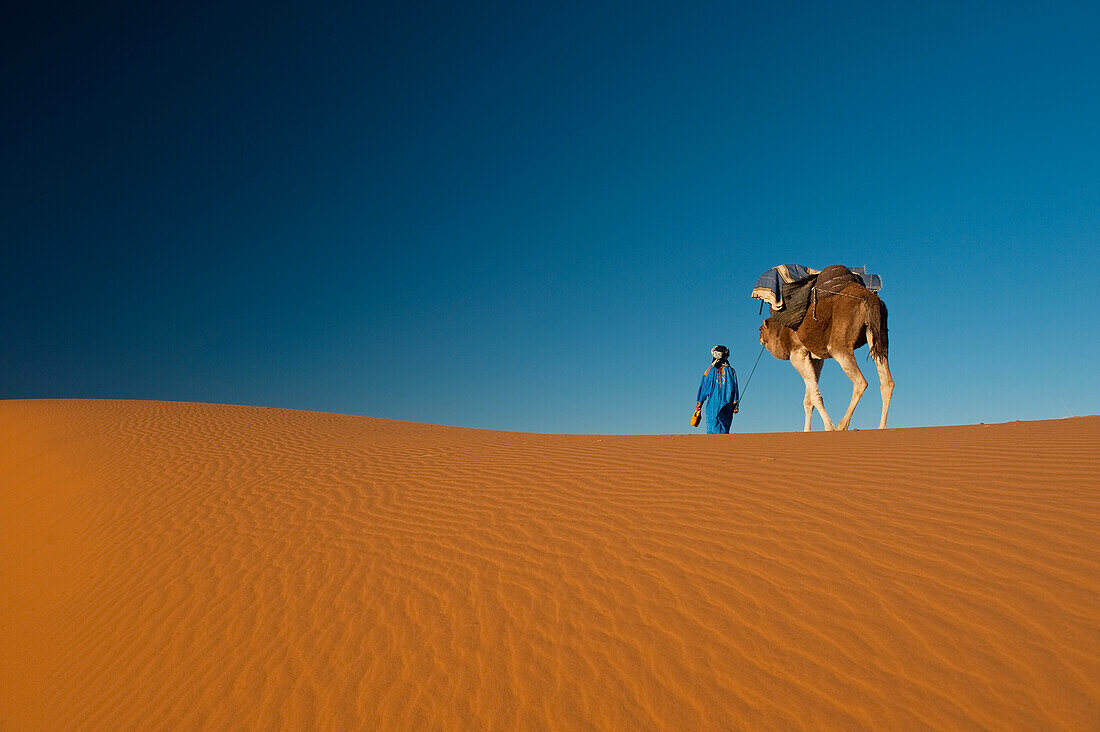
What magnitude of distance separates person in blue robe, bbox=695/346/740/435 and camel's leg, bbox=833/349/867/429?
217cm

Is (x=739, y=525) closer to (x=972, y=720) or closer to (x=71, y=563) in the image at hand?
(x=972, y=720)

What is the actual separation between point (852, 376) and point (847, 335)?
2.85 feet

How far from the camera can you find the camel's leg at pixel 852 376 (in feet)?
40.8

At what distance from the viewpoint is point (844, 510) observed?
4668 millimetres

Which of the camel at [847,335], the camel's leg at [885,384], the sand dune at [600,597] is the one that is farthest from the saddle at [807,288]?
the sand dune at [600,597]

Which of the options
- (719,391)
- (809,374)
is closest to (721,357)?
(719,391)

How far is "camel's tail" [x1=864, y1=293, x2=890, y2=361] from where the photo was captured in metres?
12.7

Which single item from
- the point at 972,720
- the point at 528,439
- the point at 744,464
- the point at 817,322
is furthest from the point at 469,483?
the point at 817,322

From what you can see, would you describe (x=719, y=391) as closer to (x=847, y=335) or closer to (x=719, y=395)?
(x=719, y=395)

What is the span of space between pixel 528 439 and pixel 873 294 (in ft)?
26.1

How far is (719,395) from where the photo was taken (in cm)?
1284

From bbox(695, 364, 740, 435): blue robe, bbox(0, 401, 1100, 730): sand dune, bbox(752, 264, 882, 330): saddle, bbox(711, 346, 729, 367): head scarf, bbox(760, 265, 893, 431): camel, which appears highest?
bbox(752, 264, 882, 330): saddle

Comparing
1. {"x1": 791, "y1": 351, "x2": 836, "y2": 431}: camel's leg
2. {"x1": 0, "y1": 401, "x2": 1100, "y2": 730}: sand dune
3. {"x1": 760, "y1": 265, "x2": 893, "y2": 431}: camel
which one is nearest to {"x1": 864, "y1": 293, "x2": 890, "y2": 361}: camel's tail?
{"x1": 760, "y1": 265, "x2": 893, "y2": 431}: camel

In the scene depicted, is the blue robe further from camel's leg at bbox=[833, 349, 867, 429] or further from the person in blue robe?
camel's leg at bbox=[833, 349, 867, 429]
